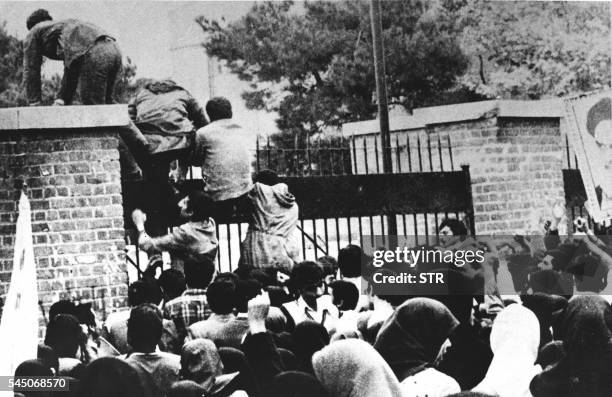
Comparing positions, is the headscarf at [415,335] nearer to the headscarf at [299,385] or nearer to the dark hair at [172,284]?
the headscarf at [299,385]

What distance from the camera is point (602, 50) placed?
16938 mm

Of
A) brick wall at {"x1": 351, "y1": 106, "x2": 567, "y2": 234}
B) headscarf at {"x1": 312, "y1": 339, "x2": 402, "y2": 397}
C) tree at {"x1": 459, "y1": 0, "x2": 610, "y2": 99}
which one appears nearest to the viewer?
headscarf at {"x1": 312, "y1": 339, "x2": 402, "y2": 397}

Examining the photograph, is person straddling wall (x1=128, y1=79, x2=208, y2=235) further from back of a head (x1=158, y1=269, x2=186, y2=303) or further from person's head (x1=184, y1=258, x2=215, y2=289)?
person's head (x1=184, y1=258, x2=215, y2=289)

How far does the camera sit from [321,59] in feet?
50.5

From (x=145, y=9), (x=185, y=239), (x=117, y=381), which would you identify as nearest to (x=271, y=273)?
(x=185, y=239)

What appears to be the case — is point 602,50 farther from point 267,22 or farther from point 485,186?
point 485,186

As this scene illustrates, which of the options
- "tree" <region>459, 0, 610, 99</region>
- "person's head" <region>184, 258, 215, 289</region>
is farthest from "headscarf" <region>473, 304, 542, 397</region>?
"tree" <region>459, 0, 610, 99</region>

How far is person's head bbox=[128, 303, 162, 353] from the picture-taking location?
3887 mm

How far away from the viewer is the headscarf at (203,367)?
366 centimetres

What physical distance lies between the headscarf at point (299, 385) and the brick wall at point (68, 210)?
3686 millimetres

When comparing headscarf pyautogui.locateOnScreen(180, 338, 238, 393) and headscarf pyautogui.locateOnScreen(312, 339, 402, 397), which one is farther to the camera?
headscarf pyautogui.locateOnScreen(180, 338, 238, 393)

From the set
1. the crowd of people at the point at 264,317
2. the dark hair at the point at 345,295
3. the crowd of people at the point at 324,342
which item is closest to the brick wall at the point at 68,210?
the crowd of people at the point at 264,317

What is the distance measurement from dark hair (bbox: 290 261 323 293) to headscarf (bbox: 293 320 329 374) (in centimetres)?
104

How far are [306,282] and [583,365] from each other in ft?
6.67
